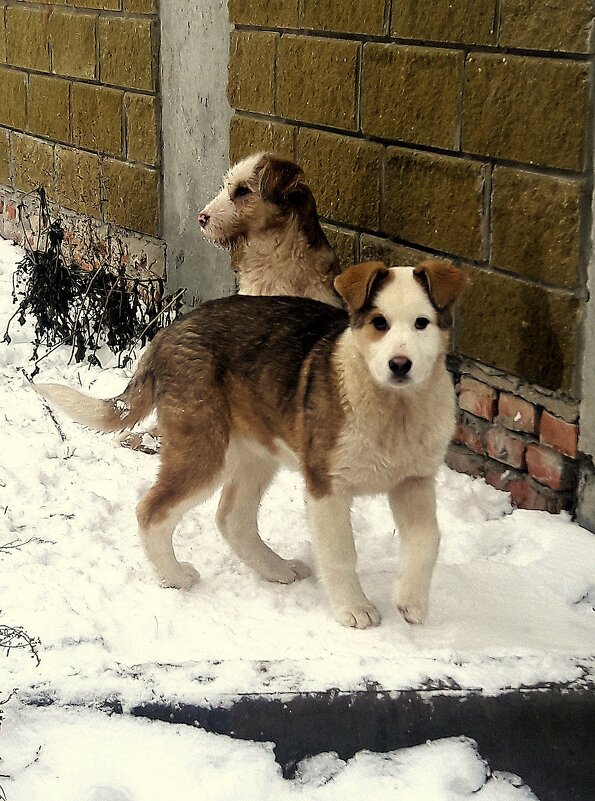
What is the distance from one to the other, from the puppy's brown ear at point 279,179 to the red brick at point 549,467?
161cm

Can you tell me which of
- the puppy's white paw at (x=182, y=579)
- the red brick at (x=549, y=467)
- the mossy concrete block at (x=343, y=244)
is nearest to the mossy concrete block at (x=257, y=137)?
the mossy concrete block at (x=343, y=244)

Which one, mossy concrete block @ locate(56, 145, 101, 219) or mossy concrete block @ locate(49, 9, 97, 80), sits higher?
mossy concrete block @ locate(49, 9, 97, 80)

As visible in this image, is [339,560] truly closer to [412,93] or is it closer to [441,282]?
[441,282]

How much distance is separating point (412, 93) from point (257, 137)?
1.50 metres

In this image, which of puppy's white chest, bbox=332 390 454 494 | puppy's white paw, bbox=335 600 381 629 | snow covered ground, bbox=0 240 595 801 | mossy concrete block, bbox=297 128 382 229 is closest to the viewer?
snow covered ground, bbox=0 240 595 801

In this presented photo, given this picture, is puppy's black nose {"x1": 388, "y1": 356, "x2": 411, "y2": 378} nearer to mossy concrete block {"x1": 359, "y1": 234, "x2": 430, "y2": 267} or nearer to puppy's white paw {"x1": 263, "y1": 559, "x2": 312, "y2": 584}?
puppy's white paw {"x1": 263, "y1": 559, "x2": 312, "y2": 584}

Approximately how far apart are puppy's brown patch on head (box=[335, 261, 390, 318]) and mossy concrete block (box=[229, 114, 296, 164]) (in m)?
2.64

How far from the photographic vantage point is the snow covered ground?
337 cm

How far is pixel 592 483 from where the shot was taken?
4.71 meters

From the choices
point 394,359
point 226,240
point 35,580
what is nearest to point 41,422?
point 226,240

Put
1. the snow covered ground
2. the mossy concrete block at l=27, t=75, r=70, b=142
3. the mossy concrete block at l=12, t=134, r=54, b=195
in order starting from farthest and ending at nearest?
the mossy concrete block at l=12, t=134, r=54, b=195 < the mossy concrete block at l=27, t=75, r=70, b=142 < the snow covered ground

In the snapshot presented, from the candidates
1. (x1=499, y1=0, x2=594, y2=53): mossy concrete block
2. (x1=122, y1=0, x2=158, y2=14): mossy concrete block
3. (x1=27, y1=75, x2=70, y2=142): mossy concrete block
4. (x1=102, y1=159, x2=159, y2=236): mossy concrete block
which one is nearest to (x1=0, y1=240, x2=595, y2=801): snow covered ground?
(x1=499, y1=0, x2=594, y2=53): mossy concrete block

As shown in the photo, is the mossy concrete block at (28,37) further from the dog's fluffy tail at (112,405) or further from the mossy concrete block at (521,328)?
the dog's fluffy tail at (112,405)

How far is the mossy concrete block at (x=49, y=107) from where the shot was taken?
29.5 feet
